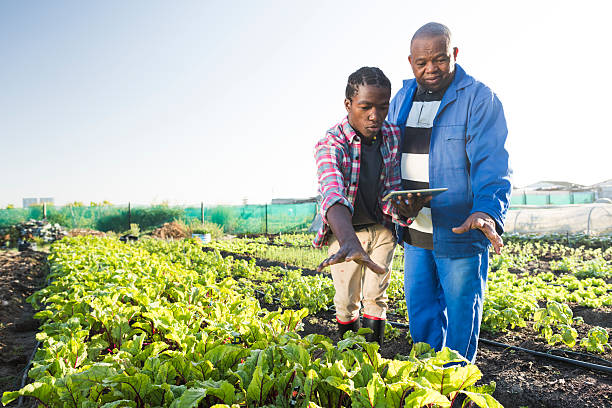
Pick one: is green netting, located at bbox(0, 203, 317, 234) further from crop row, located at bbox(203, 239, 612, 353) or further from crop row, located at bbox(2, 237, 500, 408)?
crop row, located at bbox(2, 237, 500, 408)

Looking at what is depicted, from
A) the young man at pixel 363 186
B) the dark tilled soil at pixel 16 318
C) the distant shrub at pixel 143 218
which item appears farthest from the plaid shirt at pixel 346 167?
the distant shrub at pixel 143 218

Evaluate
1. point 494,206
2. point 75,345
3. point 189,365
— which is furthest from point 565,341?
point 75,345

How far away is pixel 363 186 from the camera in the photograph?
214 cm

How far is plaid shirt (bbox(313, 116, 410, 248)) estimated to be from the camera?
69.6 inches

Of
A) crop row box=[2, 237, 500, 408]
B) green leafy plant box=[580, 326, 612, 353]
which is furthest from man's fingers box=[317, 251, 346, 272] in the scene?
green leafy plant box=[580, 326, 612, 353]

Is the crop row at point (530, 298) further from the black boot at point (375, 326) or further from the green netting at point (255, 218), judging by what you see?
the green netting at point (255, 218)

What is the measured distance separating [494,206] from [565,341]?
222 centimetres

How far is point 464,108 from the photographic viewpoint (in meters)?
2.08

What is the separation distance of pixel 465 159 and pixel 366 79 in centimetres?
68

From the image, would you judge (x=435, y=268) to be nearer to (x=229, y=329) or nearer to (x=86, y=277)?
(x=229, y=329)

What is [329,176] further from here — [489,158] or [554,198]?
[554,198]

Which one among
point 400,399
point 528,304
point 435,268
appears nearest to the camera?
point 400,399

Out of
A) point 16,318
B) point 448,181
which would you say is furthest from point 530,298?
point 16,318

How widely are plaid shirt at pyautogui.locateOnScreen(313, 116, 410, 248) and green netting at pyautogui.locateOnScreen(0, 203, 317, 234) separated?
1615 centimetres
